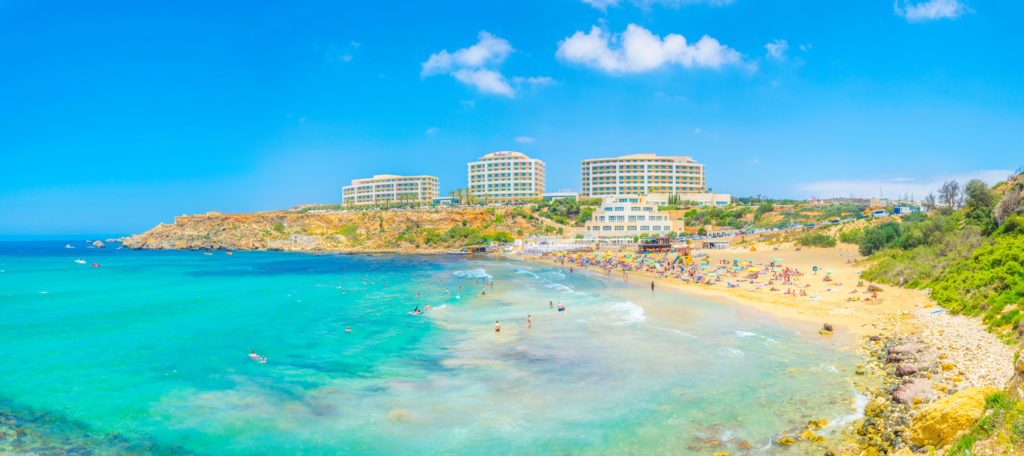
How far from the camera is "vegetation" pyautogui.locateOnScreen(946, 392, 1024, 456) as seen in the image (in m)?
8.45

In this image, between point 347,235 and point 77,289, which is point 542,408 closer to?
point 77,289

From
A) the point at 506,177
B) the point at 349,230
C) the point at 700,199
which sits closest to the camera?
the point at 700,199

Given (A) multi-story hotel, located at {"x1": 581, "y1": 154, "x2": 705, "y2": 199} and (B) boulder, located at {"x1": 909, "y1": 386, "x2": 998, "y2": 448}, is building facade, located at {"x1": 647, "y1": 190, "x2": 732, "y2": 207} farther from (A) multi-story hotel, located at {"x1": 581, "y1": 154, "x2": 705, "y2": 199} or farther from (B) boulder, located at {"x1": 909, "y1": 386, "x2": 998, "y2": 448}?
(B) boulder, located at {"x1": 909, "y1": 386, "x2": 998, "y2": 448}

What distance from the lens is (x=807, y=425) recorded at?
14.9m

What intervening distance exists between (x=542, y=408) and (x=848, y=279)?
34922mm

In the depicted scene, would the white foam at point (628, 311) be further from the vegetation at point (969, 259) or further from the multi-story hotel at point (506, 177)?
the multi-story hotel at point (506, 177)

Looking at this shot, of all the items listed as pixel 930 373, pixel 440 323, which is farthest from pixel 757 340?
pixel 440 323

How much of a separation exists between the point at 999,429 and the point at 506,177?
5144 inches

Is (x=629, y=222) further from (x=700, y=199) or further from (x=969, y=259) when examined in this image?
(x=969, y=259)

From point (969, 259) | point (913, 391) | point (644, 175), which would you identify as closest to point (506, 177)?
point (644, 175)

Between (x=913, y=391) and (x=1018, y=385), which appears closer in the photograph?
(x=1018, y=385)

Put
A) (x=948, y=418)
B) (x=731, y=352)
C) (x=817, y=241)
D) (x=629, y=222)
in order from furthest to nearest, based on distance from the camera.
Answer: (x=629, y=222) → (x=817, y=241) → (x=731, y=352) → (x=948, y=418)

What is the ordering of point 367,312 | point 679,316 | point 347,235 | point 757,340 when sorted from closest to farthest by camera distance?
point 757,340 < point 679,316 < point 367,312 < point 347,235

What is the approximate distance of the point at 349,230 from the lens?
4557 inches
